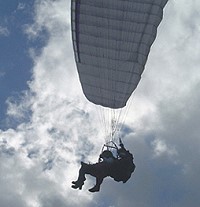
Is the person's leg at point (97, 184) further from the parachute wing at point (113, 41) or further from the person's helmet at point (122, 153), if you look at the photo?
the parachute wing at point (113, 41)

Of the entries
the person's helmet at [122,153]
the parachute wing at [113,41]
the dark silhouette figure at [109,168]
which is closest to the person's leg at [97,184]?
the dark silhouette figure at [109,168]

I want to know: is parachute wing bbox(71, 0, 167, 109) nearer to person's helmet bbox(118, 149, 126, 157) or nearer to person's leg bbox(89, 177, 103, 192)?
person's helmet bbox(118, 149, 126, 157)

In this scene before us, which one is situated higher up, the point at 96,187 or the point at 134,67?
the point at 134,67

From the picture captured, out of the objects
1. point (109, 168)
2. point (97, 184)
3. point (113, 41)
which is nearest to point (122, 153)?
point (109, 168)

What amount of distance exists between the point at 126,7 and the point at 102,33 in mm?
1792

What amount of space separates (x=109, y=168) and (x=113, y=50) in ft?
17.1

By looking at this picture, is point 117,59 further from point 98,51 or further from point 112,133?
point 112,133

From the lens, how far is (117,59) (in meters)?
24.3

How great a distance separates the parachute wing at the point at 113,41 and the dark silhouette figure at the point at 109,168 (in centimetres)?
346

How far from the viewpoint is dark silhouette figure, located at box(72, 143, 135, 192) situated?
22.6 metres

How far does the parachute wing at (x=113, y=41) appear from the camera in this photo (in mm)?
23016

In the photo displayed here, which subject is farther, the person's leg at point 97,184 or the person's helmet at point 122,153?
the person's leg at point 97,184

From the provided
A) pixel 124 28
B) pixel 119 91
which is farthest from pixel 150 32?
pixel 119 91

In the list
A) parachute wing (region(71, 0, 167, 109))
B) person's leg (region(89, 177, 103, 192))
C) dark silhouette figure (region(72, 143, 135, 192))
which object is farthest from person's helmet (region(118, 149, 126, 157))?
parachute wing (region(71, 0, 167, 109))
